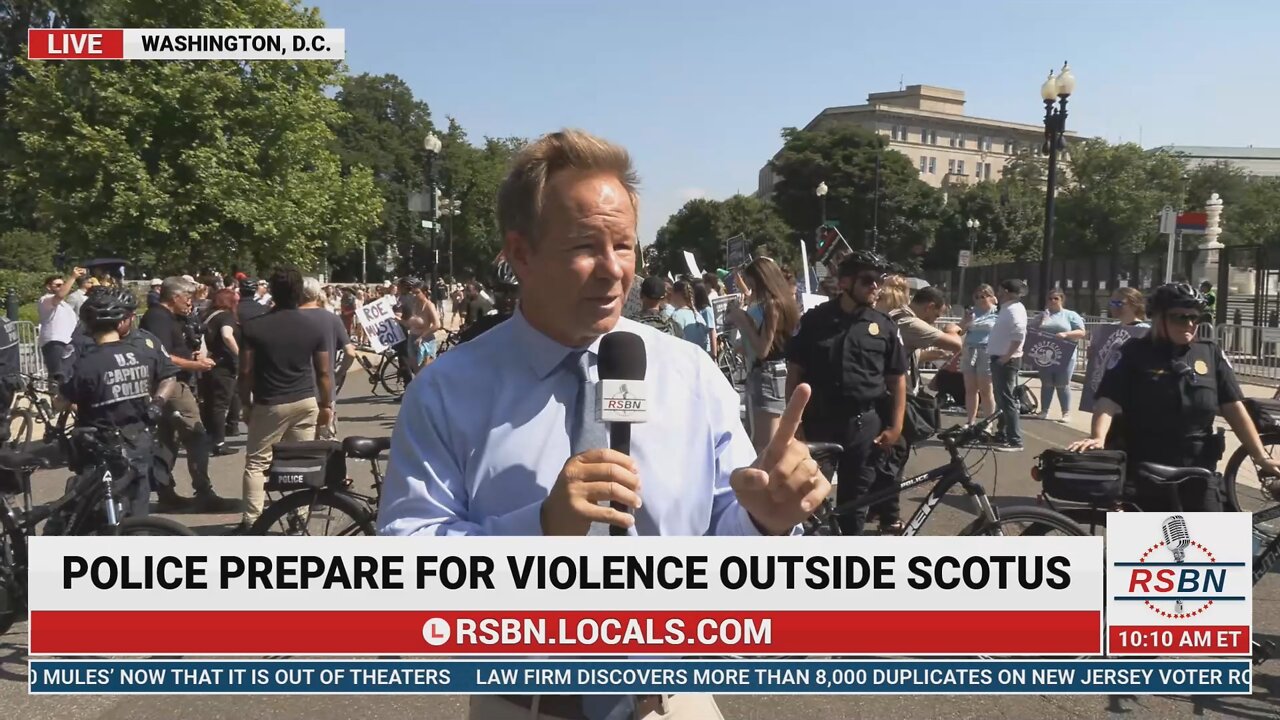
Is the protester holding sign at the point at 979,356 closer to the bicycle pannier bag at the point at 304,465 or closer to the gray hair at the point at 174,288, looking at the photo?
the bicycle pannier bag at the point at 304,465

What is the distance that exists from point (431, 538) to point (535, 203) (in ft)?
2.07

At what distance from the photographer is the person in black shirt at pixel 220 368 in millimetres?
9953

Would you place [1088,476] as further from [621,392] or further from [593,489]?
[593,489]

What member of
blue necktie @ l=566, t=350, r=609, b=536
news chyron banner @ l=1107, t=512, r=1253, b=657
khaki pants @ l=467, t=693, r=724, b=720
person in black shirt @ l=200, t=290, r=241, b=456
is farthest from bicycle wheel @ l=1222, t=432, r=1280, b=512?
person in black shirt @ l=200, t=290, r=241, b=456

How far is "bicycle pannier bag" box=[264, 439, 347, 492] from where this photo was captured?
532cm

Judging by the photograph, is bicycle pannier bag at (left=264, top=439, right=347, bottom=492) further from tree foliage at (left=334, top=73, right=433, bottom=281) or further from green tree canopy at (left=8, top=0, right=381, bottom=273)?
tree foliage at (left=334, top=73, right=433, bottom=281)

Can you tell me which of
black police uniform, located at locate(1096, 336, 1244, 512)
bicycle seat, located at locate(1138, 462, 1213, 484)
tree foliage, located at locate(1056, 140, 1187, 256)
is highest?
tree foliage, located at locate(1056, 140, 1187, 256)

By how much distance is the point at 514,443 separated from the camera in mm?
1796

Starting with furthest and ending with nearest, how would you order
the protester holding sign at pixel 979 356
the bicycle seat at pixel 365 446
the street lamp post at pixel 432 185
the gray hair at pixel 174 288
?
1. the street lamp post at pixel 432 185
2. the protester holding sign at pixel 979 356
3. the gray hair at pixel 174 288
4. the bicycle seat at pixel 365 446

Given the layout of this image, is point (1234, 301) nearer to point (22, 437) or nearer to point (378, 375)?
point (378, 375)

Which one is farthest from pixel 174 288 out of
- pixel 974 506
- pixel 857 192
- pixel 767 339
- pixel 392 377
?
pixel 857 192

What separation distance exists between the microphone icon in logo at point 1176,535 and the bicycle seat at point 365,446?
11.7 feet

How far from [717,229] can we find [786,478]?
8561 cm

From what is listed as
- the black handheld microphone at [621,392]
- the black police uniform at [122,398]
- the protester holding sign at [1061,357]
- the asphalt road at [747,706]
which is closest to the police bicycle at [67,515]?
the black police uniform at [122,398]
